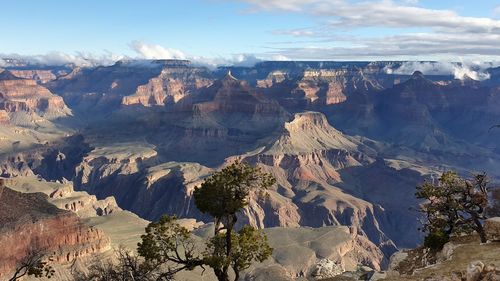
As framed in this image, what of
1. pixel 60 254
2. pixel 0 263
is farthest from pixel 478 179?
pixel 60 254

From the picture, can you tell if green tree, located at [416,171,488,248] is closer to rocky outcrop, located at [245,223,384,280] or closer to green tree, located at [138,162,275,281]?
green tree, located at [138,162,275,281]

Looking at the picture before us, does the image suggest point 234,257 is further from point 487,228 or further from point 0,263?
point 0,263

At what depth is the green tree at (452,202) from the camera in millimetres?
37969

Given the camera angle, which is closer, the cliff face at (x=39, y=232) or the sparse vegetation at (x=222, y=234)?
the sparse vegetation at (x=222, y=234)

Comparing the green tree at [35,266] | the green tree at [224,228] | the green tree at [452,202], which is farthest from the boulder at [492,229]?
the green tree at [35,266]

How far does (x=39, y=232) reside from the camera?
103 m

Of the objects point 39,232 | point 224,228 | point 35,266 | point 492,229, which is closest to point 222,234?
point 224,228

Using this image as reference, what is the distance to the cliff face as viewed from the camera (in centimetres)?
9519

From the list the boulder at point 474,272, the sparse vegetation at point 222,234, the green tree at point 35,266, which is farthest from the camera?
the sparse vegetation at point 222,234

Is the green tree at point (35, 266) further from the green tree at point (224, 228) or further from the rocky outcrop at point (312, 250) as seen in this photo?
the rocky outcrop at point (312, 250)

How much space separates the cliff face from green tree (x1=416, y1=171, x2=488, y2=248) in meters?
71.8

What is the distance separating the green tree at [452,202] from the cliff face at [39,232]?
236 ft

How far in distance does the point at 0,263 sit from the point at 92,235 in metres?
27.7

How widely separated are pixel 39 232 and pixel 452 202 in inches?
3506
